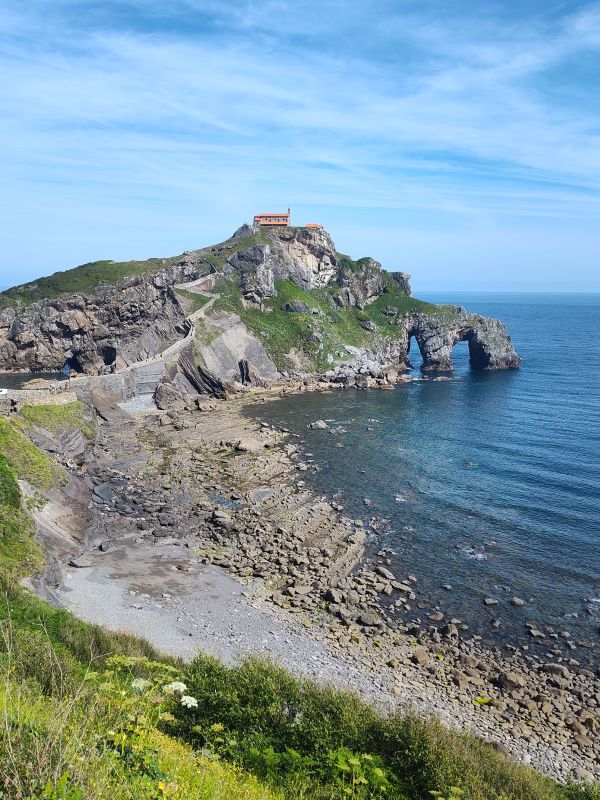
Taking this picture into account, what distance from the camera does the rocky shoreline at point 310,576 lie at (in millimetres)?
25266

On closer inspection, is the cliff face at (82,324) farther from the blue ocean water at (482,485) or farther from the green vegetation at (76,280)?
the blue ocean water at (482,485)

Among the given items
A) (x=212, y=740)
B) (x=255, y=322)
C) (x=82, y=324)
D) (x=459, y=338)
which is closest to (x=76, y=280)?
(x=82, y=324)

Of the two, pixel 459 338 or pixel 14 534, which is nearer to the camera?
pixel 14 534

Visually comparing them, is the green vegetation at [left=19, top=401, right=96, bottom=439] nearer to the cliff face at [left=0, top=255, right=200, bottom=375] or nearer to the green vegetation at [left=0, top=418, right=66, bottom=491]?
the green vegetation at [left=0, top=418, right=66, bottom=491]

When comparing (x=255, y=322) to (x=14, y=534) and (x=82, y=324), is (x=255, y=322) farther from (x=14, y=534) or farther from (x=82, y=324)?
(x=14, y=534)

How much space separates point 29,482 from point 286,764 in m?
32.0

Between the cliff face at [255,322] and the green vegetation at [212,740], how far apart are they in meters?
67.6

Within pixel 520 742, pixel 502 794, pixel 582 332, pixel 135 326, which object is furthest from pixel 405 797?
pixel 582 332

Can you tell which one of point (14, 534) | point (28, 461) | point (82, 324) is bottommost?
point (14, 534)

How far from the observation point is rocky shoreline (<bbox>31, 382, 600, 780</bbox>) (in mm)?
25266

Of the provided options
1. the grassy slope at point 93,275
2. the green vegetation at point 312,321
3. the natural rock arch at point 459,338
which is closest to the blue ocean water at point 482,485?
the green vegetation at point 312,321

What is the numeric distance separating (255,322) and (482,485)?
191 feet

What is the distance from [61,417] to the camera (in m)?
58.3

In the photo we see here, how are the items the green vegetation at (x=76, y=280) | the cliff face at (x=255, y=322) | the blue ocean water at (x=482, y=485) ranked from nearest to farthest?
1. the blue ocean water at (x=482, y=485)
2. the cliff face at (x=255, y=322)
3. the green vegetation at (x=76, y=280)
